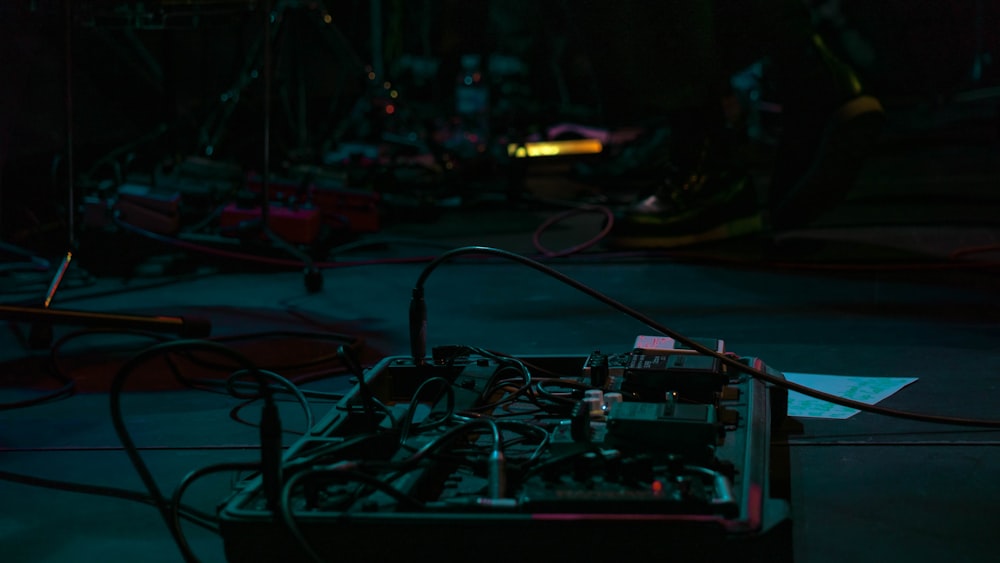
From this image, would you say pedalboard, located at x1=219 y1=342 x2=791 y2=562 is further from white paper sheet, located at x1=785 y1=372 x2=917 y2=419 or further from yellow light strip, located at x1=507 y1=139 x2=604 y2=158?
yellow light strip, located at x1=507 y1=139 x2=604 y2=158

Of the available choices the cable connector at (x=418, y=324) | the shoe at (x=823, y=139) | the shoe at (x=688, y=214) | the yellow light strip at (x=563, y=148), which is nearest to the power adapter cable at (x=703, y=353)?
the cable connector at (x=418, y=324)

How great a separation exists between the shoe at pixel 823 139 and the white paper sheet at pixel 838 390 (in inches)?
45.9

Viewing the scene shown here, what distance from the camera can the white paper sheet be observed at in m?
1.52

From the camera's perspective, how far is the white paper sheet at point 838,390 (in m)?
1.52

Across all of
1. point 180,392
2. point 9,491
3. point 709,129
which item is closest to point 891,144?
point 709,129

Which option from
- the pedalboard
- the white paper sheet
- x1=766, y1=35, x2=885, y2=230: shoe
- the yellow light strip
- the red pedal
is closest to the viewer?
the pedalboard

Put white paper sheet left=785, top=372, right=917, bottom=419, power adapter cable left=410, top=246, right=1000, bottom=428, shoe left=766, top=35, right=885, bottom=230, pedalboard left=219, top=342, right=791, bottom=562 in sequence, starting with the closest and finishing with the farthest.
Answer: pedalboard left=219, top=342, right=791, bottom=562
power adapter cable left=410, top=246, right=1000, bottom=428
white paper sheet left=785, top=372, right=917, bottom=419
shoe left=766, top=35, right=885, bottom=230

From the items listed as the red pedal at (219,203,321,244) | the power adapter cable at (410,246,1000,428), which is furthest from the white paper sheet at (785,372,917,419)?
the red pedal at (219,203,321,244)

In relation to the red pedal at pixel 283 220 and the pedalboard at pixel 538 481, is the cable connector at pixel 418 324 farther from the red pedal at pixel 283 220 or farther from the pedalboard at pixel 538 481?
the red pedal at pixel 283 220

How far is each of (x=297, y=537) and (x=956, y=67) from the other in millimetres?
5728

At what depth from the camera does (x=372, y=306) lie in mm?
2352

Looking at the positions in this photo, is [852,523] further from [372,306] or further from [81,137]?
[81,137]

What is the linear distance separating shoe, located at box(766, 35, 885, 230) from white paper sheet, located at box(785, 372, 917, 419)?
1.17 meters

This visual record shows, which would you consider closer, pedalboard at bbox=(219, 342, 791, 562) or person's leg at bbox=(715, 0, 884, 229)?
pedalboard at bbox=(219, 342, 791, 562)
